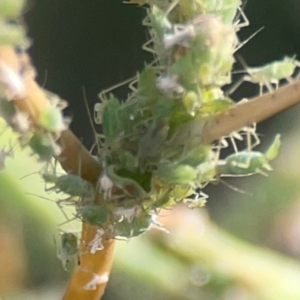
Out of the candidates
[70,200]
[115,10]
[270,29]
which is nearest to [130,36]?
[115,10]

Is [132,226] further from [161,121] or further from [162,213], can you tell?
[162,213]

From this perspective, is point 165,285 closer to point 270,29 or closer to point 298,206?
point 298,206

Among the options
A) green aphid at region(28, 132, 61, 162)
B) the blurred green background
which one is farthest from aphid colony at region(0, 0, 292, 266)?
the blurred green background

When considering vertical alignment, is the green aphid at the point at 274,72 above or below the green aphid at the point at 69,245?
above

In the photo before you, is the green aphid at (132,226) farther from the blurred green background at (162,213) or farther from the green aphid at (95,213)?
the blurred green background at (162,213)

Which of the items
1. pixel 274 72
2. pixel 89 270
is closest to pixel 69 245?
pixel 89 270

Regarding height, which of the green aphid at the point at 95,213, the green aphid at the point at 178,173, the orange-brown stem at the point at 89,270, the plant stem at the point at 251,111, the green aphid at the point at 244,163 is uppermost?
the plant stem at the point at 251,111

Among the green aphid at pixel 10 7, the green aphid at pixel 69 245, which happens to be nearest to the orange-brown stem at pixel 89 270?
the green aphid at pixel 69 245
